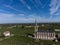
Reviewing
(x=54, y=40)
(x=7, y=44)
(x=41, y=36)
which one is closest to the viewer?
(x=7, y=44)

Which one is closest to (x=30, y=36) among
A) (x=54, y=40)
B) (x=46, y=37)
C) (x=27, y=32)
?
(x=27, y=32)

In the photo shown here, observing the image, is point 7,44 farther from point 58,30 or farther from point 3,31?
point 58,30

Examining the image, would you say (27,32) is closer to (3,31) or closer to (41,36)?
(41,36)

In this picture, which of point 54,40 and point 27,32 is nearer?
point 54,40

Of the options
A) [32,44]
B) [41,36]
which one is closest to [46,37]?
[41,36]

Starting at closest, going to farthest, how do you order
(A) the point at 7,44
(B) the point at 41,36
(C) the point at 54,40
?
(A) the point at 7,44 → (C) the point at 54,40 → (B) the point at 41,36

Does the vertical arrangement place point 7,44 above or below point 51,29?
below
